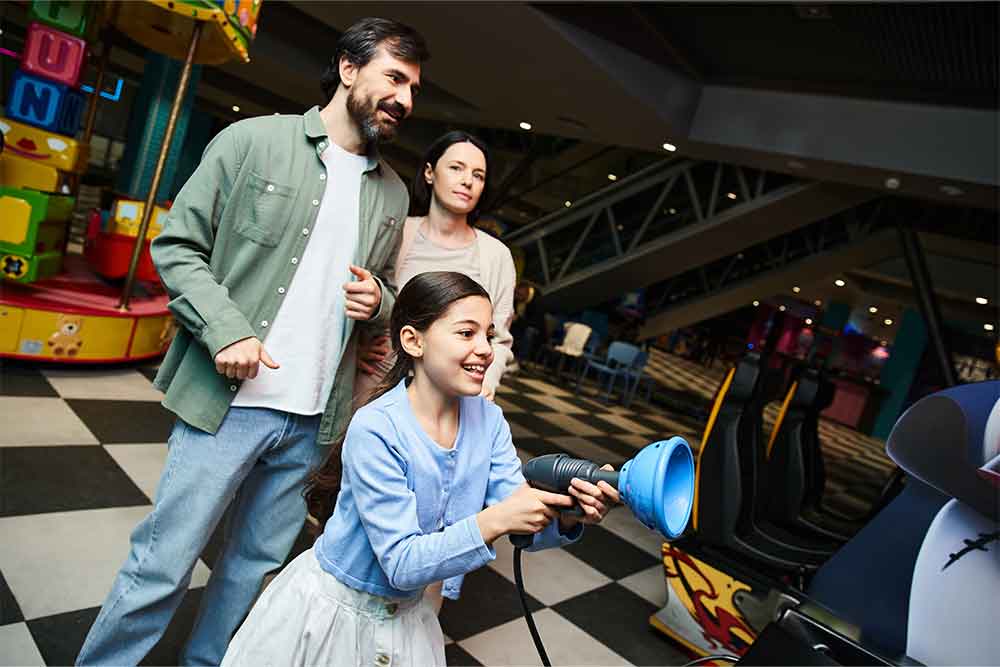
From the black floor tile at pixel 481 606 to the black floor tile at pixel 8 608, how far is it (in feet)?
3.23

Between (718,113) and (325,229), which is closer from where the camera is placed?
(325,229)

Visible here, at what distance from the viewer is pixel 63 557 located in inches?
65.4

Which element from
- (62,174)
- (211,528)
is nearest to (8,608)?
(211,528)

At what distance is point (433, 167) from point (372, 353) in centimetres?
50

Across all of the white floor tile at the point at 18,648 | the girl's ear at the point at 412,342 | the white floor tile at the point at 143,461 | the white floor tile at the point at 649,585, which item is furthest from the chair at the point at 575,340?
the girl's ear at the point at 412,342

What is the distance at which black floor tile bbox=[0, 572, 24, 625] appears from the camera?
139 cm

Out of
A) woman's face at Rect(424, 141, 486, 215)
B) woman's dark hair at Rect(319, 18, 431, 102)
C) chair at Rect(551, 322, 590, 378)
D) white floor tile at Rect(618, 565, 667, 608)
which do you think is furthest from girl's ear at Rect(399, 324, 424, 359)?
chair at Rect(551, 322, 590, 378)

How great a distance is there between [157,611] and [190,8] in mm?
2683

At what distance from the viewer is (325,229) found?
4.15 feet

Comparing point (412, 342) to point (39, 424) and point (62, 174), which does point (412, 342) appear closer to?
point (39, 424)

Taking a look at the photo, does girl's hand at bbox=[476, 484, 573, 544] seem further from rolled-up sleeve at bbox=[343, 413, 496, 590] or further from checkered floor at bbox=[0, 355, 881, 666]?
checkered floor at bbox=[0, 355, 881, 666]

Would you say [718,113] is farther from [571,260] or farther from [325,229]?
[325,229]

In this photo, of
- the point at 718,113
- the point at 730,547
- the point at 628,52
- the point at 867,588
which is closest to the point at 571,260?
the point at 718,113

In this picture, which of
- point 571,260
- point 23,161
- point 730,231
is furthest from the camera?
point 571,260
